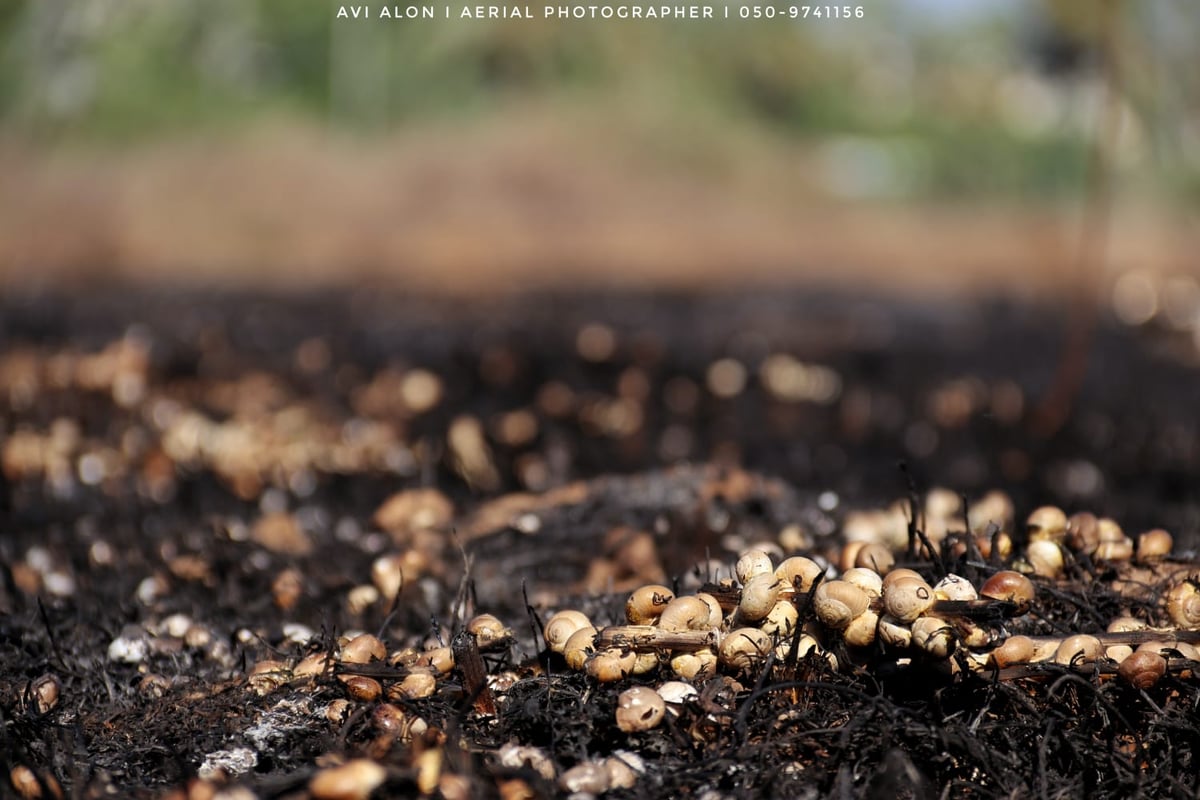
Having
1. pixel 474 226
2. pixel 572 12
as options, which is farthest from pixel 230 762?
pixel 572 12

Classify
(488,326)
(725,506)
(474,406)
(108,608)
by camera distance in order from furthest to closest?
(488,326), (474,406), (725,506), (108,608)

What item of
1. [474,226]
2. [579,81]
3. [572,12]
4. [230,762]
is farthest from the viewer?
[579,81]

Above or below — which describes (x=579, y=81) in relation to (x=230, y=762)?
above

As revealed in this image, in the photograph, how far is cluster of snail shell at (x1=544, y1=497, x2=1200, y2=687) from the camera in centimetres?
148

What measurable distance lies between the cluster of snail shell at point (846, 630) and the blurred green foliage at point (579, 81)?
22.1ft

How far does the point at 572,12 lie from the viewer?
54.6ft

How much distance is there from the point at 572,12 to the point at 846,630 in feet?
53.4

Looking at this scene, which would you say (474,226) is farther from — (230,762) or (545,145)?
(230,762)

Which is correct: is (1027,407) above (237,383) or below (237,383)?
below

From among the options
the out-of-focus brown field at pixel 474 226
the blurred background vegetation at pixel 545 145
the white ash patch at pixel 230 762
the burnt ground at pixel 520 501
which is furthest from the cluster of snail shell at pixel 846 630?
the out-of-focus brown field at pixel 474 226

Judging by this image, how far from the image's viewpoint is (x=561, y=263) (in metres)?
9.30

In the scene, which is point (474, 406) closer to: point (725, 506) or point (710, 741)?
point (725, 506)

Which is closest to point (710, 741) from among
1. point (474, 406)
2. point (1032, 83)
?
point (474, 406)

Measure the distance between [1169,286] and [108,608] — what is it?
861cm
